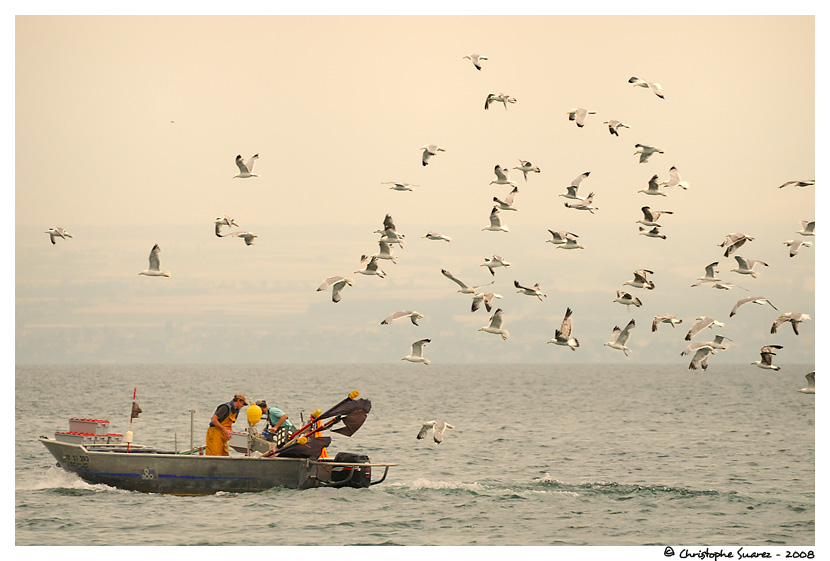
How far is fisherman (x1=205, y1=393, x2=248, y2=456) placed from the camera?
33.7 m

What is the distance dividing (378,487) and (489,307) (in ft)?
25.8

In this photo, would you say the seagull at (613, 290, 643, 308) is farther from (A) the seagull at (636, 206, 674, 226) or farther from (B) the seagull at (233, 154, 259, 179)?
(B) the seagull at (233, 154, 259, 179)

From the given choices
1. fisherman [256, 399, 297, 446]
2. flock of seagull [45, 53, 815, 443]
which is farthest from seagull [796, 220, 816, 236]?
fisherman [256, 399, 297, 446]

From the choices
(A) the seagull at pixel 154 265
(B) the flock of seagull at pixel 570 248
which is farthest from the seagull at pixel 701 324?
(A) the seagull at pixel 154 265

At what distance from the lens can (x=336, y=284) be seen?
37000mm

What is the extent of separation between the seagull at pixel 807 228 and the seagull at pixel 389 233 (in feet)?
42.6

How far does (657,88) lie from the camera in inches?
1416

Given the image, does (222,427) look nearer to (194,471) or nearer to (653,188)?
(194,471)

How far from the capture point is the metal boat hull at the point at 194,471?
3506 centimetres

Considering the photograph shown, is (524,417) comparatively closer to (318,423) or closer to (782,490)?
(782,490)

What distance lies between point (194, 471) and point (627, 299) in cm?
1522

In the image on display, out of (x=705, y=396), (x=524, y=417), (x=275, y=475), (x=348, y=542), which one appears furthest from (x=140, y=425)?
(x=705, y=396)

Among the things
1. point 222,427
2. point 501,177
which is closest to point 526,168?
point 501,177

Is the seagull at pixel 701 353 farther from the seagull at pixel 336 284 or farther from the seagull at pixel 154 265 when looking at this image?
the seagull at pixel 154 265
